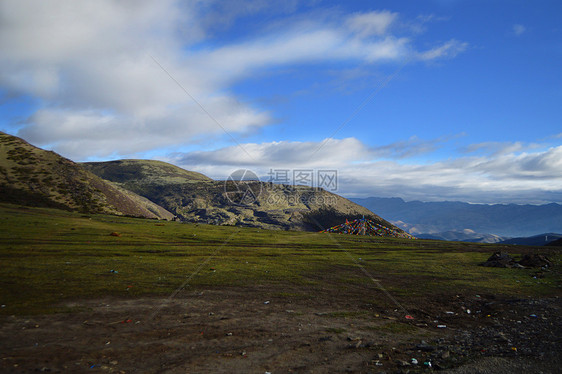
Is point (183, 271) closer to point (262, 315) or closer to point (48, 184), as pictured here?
point (262, 315)

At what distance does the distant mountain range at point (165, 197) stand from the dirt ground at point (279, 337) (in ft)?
209

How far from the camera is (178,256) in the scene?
28891 millimetres

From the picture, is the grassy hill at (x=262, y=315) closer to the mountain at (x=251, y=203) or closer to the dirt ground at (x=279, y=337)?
the dirt ground at (x=279, y=337)

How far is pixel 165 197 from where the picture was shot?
164 meters

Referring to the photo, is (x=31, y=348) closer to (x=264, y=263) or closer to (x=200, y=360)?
(x=200, y=360)

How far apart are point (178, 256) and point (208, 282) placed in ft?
35.0

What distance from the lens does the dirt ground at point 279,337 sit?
354 inches

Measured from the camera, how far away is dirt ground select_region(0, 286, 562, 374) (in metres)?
9.00

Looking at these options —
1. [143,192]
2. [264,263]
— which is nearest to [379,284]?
[264,263]

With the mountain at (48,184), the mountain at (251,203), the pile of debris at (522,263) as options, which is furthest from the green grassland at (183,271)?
the mountain at (251,203)

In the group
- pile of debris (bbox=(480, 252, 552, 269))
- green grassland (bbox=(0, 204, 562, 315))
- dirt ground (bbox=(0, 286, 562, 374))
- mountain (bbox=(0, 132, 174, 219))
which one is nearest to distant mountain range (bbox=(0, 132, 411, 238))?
mountain (bbox=(0, 132, 174, 219))

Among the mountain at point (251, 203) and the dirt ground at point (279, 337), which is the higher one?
the mountain at point (251, 203)

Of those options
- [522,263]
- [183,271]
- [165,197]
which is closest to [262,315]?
[183,271]

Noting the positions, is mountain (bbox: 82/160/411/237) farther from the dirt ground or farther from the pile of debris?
the dirt ground
